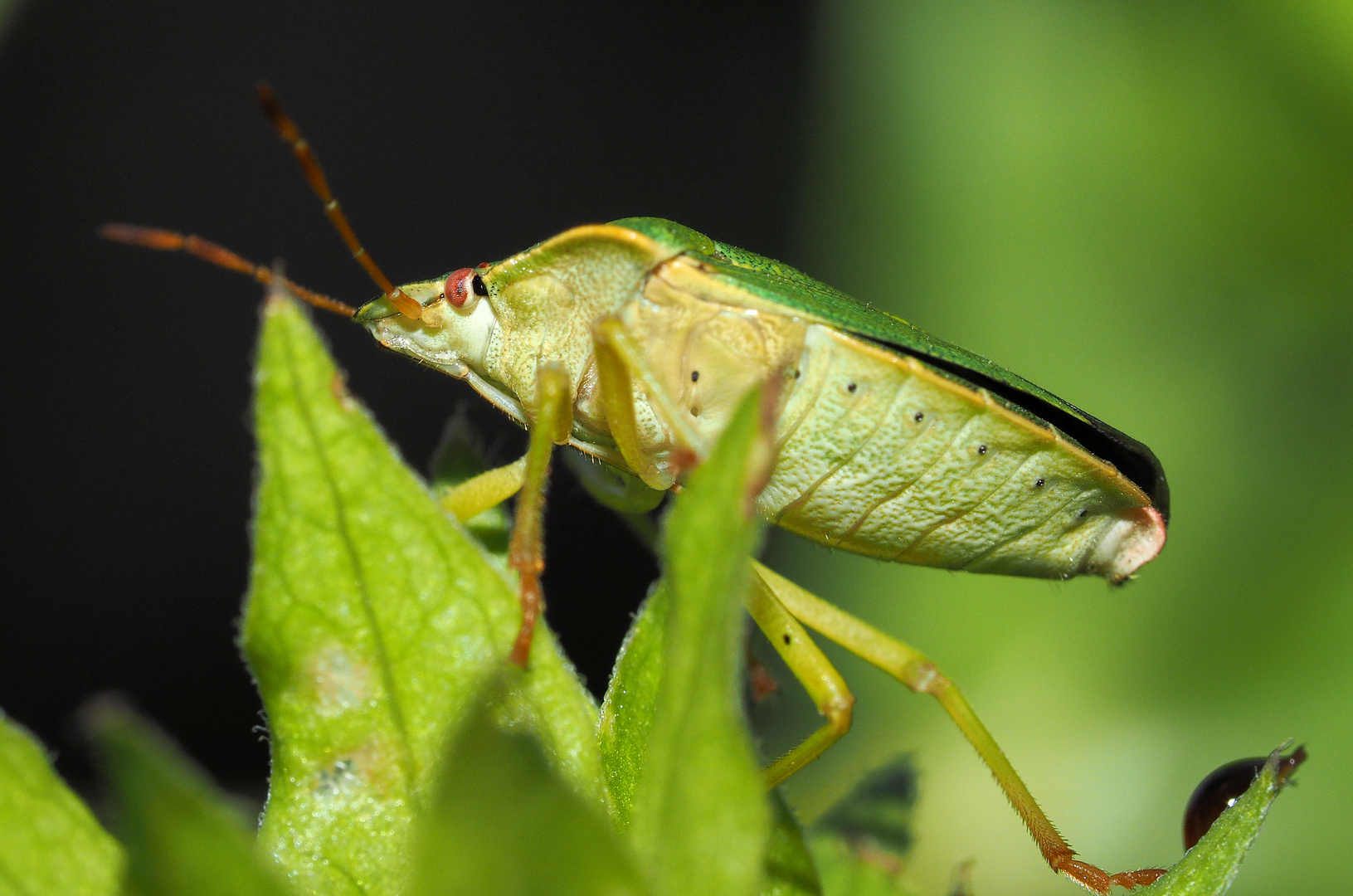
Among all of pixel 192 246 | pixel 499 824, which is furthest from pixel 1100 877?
pixel 192 246

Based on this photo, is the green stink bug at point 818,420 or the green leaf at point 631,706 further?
the green stink bug at point 818,420

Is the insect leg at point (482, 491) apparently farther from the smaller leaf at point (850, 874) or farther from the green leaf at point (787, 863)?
the smaller leaf at point (850, 874)

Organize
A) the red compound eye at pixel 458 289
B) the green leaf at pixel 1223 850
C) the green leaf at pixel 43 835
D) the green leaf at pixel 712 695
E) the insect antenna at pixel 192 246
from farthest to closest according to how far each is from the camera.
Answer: the red compound eye at pixel 458 289, the insect antenna at pixel 192 246, the green leaf at pixel 1223 850, the green leaf at pixel 43 835, the green leaf at pixel 712 695

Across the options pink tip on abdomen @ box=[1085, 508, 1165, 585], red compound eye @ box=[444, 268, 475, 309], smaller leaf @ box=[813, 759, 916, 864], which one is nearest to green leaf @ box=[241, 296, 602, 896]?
smaller leaf @ box=[813, 759, 916, 864]

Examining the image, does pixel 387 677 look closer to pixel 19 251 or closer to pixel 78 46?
pixel 19 251

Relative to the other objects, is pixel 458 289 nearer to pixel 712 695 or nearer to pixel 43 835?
pixel 43 835

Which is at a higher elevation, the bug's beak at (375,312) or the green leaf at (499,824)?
the bug's beak at (375,312)

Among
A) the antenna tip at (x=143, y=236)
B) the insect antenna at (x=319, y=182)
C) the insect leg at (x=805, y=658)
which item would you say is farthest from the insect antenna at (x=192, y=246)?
the insect leg at (x=805, y=658)

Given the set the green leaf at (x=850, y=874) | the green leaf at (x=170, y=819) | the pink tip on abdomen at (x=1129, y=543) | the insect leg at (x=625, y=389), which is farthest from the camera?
the pink tip on abdomen at (x=1129, y=543)
